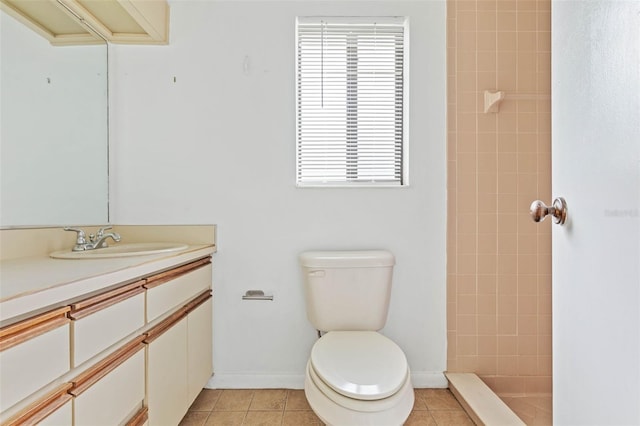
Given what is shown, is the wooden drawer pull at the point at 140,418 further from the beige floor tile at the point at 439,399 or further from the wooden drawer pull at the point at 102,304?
the beige floor tile at the point at 439,399

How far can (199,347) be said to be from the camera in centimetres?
162

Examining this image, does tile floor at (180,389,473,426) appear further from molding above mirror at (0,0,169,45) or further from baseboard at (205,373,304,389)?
molding above mirror at (0,0,169,45)

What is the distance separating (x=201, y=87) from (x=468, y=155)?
1436 millimetres

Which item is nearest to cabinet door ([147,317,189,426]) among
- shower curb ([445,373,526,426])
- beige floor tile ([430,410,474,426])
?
beige floor tile ([430,410,474,426])

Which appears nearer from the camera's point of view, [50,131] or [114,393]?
[114,393]

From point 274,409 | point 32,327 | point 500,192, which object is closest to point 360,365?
point 274,409

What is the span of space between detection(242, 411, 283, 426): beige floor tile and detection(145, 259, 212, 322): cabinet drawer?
0.61 meters

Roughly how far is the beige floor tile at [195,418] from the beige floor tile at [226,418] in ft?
0.08

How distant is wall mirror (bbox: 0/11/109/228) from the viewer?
125 centimetres

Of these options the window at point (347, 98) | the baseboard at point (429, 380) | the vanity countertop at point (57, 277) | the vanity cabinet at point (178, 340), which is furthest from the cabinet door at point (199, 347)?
the baseboard at point (429, 380)

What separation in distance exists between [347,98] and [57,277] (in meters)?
1.52

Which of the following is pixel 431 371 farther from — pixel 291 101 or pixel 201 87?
pixel 201 87

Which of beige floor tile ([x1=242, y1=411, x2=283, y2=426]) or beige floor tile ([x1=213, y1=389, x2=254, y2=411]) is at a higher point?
beige floor tile ([x1=213, y1=389, x2=254, y2=411])

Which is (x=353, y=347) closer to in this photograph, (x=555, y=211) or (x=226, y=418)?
(x=226, y=418)
